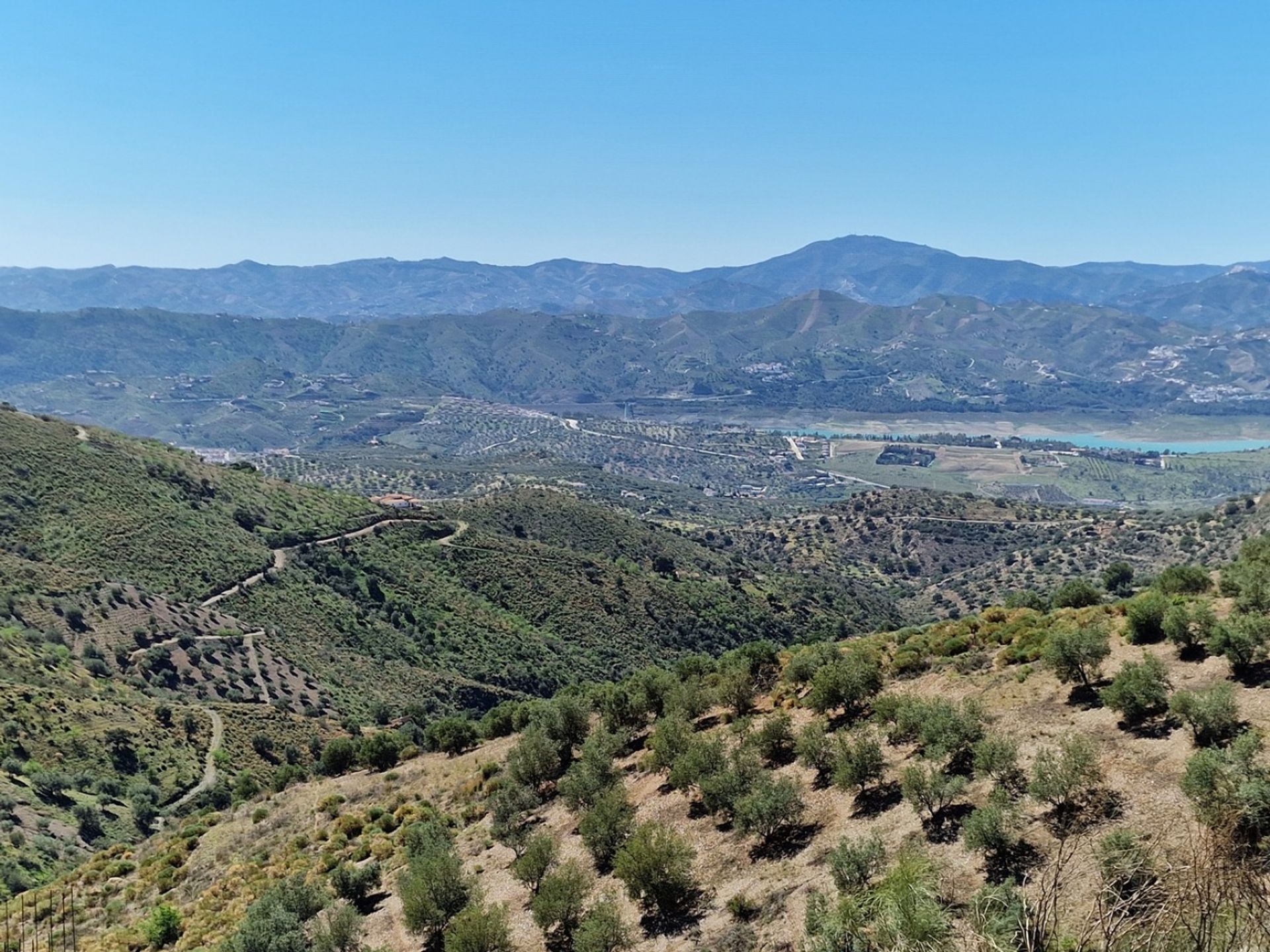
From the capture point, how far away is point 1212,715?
17.0 meters

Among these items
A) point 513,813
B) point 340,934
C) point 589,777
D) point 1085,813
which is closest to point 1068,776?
point 1085,813

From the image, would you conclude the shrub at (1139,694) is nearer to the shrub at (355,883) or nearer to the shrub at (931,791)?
the shrub at (931,791)

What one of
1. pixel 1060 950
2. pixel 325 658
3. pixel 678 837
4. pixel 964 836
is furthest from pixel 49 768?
pixel 1060 950

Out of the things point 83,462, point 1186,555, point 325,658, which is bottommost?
point 325,658

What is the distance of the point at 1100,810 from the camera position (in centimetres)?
1623

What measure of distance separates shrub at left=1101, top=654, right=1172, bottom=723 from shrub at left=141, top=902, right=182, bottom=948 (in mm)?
29132

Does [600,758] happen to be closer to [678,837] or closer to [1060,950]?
[678,837]

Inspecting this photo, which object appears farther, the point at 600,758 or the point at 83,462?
the point at 83,462

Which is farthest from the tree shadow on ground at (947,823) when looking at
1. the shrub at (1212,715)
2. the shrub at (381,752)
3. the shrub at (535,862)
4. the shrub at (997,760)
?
the shrub at (381,752)

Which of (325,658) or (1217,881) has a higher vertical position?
(1217,881)

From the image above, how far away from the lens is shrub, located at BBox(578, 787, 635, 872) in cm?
2275

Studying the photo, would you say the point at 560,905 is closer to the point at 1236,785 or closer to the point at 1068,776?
the point at 1068,776

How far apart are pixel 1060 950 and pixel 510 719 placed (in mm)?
34707

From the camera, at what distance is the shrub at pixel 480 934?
1866 cm
